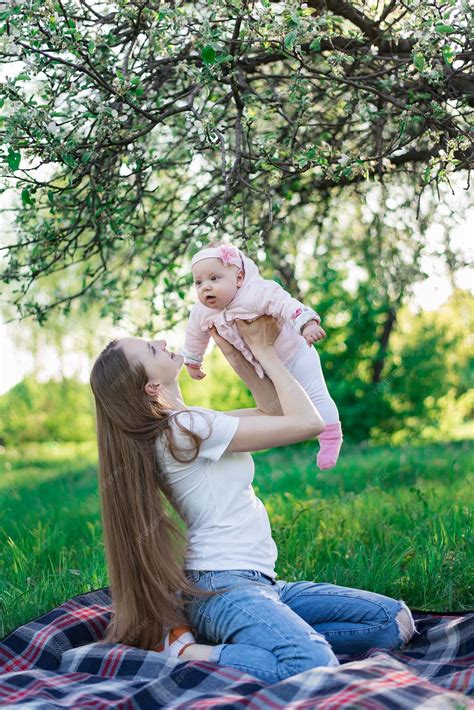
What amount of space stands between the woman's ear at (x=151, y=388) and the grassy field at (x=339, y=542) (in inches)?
50.0

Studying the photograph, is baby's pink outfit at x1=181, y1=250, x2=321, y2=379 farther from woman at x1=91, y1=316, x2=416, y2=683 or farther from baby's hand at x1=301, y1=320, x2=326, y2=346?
woman at x1=91, y1=316, x2=416, y2=683

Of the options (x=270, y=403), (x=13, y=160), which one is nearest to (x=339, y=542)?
(x=270, y=403)

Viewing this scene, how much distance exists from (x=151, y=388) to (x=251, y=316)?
0.52 m

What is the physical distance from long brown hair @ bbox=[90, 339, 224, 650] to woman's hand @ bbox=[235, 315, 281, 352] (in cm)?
44

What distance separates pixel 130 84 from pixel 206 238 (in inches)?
33.9

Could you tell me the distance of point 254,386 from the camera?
3.40 metres

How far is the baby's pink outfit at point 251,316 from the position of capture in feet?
10.5

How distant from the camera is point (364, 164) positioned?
368cm

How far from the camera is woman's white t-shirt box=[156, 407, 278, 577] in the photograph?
2.95 meters

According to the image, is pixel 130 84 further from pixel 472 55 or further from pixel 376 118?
pixel 472 55

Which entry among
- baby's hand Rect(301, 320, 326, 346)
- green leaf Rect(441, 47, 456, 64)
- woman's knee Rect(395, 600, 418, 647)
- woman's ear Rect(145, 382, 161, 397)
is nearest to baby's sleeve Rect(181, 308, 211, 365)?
woman's ear Rect(145, 382, 161, 397)

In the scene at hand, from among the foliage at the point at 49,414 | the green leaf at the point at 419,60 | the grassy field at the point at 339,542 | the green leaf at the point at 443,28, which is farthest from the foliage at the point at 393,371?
the green leaf at the point at 443,28

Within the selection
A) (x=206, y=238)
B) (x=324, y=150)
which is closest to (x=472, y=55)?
(x=324, y=150)

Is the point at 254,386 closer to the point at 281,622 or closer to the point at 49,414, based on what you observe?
the point at 281,622
